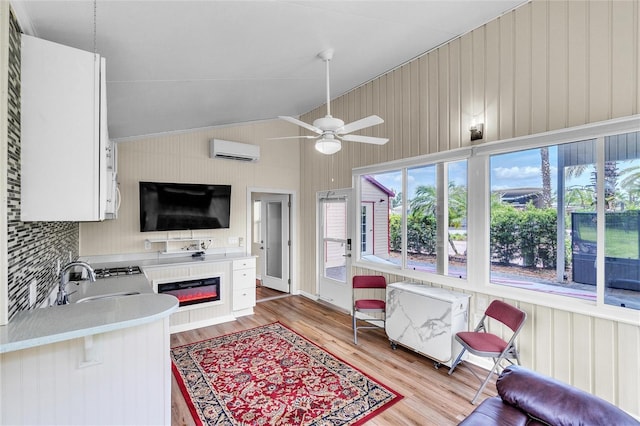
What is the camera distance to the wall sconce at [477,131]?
2943mm

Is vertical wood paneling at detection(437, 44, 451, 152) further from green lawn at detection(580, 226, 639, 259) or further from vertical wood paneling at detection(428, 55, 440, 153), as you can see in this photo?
green lawn at detection(580, 226, 639, 259)

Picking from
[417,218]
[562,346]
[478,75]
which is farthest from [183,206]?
[562,346]

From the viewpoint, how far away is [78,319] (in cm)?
134

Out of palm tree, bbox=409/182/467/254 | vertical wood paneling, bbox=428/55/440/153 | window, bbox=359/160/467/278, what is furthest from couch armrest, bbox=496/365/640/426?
vertical wood paneling, bbox=428/55/440/153

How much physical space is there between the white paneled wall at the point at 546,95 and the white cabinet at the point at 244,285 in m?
2.75

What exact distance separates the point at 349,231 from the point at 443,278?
163 cm

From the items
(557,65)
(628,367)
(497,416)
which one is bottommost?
(628,367)

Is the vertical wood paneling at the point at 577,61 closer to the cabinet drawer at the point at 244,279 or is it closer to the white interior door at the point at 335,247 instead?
the white interior door at the point at 335,247

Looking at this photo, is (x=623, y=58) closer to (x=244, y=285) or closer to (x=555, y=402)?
(x=555, y=402)

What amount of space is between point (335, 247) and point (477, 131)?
2.71 meters

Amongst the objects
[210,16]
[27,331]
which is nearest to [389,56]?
[210,16]

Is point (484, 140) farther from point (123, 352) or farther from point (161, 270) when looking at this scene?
point (161, 270)

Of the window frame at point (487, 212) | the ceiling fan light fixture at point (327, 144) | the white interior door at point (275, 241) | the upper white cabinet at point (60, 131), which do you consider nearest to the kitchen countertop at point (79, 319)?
the upper white cabinet at point (60, 131)

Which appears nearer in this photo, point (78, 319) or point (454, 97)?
point (78, 319)
